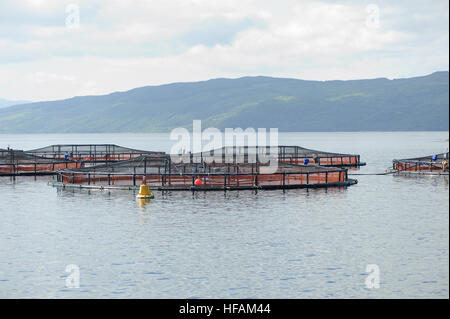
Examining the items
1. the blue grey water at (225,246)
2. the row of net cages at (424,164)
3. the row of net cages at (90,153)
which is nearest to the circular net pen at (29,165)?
the row of net cages at (90,153)

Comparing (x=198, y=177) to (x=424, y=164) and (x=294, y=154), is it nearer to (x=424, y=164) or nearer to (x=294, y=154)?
(x=424, y=164)

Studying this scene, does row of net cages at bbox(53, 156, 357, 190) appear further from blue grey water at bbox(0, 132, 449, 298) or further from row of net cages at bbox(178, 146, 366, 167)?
row of net cages at bbox(178, 146, 366, 167)

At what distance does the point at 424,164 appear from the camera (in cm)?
8881

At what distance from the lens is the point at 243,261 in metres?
31.8

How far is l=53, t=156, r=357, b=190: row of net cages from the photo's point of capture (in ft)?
218

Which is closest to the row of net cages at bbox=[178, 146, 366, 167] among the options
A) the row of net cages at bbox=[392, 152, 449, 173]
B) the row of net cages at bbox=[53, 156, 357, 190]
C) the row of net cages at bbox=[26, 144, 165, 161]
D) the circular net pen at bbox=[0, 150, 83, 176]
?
the row of net cages at bbox=[392, 152, 449, 173]

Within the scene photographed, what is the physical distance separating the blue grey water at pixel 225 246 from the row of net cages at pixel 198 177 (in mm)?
5931
